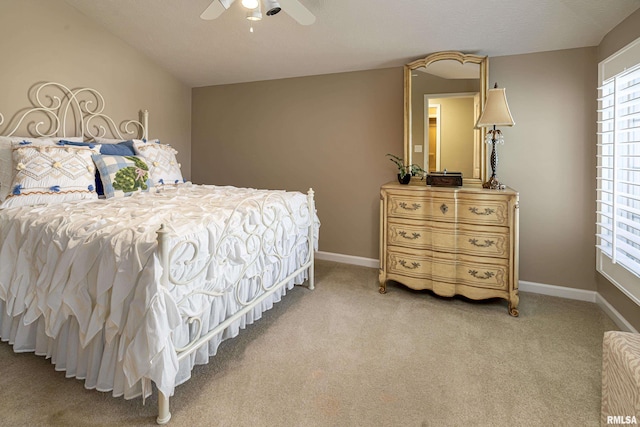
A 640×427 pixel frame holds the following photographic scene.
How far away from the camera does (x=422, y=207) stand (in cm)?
286

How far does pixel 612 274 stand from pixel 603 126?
3.57 ft

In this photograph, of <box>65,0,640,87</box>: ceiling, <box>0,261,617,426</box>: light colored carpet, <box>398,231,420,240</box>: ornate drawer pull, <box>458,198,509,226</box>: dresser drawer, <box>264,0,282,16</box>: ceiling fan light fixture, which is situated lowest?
<box>0,261,617,426</box>: light colored carpet

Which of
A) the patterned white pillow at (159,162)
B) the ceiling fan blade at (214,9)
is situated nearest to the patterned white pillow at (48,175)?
the patterned white pillow at (159,162)

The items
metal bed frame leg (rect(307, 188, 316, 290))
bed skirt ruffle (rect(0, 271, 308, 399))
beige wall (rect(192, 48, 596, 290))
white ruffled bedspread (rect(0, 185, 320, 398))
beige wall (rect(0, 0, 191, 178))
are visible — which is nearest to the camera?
white ruffled bedspread (rect(0, 185, 320, 398))

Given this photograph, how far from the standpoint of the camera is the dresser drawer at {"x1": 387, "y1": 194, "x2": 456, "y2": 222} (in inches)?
108

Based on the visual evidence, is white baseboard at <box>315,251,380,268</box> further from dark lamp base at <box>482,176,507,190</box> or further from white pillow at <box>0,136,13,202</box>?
white pillow at <box>0,136,13,202</box>

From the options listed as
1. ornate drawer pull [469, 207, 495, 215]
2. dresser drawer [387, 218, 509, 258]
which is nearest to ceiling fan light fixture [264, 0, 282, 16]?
dresser drawer [387, 218, 509, 258]

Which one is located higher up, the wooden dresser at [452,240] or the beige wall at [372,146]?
the beige wall at [372,146]

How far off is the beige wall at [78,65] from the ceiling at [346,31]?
0.15 m

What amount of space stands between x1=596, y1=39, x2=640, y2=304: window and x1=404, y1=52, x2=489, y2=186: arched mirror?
83 cm

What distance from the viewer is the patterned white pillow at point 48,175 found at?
7.52 feet

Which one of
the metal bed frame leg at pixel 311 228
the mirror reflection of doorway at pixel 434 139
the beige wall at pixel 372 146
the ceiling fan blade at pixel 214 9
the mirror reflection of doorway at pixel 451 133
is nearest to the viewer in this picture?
the ceiling fan blade at pixel 214 9

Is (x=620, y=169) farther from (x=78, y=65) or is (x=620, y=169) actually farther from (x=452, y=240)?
(x=78, y=65)

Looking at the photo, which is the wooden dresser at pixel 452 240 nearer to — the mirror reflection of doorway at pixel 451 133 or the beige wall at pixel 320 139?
the mirror reflection of doorway at pixel 451 133
